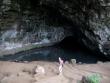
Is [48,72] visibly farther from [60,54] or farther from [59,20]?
[59,20]

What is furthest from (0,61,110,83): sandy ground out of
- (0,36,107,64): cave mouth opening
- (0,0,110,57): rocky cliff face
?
(0,0,110,57): rocky cliff face

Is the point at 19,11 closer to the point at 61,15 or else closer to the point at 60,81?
the point at 61,15

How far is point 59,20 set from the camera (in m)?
12.1

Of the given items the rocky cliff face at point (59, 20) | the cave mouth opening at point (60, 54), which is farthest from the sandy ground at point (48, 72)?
the rocky cliff face at point (59, 20)

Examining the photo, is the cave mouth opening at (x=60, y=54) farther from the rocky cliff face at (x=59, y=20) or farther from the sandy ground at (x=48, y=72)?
the sandy ground at (x=48, y=72)

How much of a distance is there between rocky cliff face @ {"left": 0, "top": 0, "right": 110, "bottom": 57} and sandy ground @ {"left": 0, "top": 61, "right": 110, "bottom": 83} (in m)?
1.52

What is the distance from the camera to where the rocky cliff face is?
9789 mm

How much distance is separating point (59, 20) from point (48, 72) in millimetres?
4194

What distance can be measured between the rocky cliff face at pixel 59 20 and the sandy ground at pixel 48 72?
152 centimetres

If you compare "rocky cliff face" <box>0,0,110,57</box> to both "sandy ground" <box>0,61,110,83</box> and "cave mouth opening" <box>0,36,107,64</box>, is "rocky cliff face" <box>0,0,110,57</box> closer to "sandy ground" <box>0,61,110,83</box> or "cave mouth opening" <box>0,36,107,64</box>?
"cave mouth opening" <box>0,36,107,64</box>

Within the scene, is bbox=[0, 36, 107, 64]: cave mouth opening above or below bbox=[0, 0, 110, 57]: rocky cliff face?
below

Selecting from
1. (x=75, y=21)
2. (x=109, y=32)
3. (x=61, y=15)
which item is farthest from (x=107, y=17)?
(x=61, y=15)

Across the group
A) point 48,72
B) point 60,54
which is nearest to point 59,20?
point 60,54

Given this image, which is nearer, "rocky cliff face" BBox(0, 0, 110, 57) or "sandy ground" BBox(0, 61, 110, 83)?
"sandy ground" BBox(0, 61, 110, 83)
